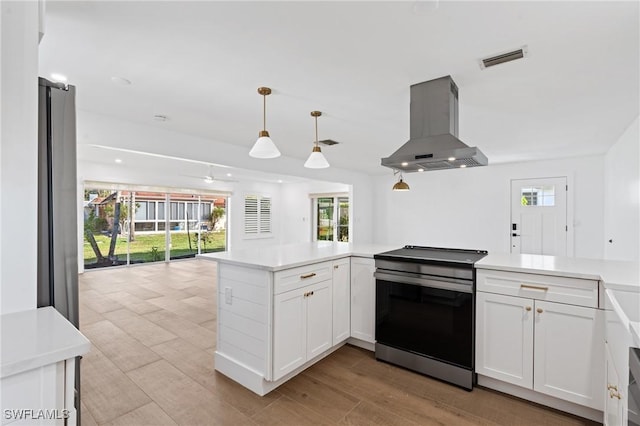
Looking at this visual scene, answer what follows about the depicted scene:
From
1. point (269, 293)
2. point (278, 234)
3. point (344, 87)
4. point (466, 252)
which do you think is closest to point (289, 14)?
point (344, 87)

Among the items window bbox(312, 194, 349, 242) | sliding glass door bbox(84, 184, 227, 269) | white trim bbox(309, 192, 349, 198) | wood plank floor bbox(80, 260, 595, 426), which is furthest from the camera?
window bbox(312, 194, 349, 242)

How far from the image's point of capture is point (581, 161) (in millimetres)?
5316

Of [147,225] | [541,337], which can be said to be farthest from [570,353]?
[147,225]

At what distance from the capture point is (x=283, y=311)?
2.28 metres

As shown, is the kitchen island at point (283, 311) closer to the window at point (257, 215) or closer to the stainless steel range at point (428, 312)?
the stainless steel range at point (428, 312)

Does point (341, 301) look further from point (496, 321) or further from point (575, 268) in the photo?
point (575, 268)

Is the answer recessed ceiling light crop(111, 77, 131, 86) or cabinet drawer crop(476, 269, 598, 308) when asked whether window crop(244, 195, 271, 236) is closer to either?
recessed ceiling light crop(111, 77, 131, 86)

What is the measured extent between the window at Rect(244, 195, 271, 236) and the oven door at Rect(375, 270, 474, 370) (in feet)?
24.0

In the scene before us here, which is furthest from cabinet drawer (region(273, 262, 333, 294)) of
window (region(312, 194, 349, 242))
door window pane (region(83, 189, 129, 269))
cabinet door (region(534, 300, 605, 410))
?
door window pane (region(83, 189, 129, 269))

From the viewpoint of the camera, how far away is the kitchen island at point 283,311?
2.25 metres

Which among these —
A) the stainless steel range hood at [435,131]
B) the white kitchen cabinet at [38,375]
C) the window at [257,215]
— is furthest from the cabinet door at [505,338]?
the window at [257,215]

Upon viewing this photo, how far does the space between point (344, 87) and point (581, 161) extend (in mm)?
5227

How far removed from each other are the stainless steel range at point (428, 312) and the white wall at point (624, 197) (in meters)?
1.79

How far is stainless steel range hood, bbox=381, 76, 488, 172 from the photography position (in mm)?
2250
